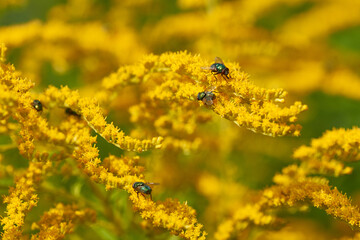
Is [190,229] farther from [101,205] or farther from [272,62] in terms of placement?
[272,62]

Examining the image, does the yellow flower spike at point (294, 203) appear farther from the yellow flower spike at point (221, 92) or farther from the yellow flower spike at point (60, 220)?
the yellow flower spike at point (60, 220)

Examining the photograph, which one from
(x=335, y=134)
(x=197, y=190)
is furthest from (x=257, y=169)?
(x=335, y=134)

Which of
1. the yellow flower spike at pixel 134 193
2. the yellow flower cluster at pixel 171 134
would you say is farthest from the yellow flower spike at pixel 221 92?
the yellow flower spike at pixel 134 193

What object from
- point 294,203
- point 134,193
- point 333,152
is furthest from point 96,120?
point 333,152

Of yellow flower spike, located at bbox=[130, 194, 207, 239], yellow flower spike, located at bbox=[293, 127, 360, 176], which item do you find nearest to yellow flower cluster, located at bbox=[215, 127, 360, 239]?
yellow flower spike, located at bbox=[293, 127, 360, 176]

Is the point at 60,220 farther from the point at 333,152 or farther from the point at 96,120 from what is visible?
the point at 333,152

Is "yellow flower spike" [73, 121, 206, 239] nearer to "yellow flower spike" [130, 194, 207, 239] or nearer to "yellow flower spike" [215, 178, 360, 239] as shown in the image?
"yellow flower spike" [130, 194, 207, 239]
